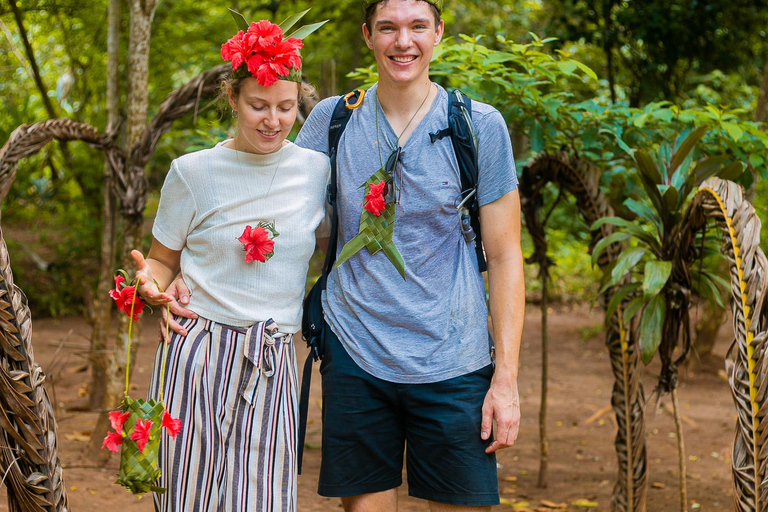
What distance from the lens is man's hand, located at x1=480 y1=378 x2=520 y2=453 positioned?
215 centimetres

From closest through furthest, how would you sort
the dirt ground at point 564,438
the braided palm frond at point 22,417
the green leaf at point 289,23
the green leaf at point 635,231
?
the braided palm frond at point 22,417 → the green leaf at point 289,23 → the green leaf at point 635,231 → the dirt ground at point 564,438

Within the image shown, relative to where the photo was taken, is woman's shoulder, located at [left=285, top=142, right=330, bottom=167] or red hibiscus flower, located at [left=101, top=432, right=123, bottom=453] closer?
red hibiscus flower, located at [left=101, top=432, right=123, bottom=453]

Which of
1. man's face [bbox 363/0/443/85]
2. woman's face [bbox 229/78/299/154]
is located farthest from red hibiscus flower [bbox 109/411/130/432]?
man's face [bbox 363/0/443/85]

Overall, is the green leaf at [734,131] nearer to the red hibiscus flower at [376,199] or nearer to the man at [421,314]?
the man at [421,314]

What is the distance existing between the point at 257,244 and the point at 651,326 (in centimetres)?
191

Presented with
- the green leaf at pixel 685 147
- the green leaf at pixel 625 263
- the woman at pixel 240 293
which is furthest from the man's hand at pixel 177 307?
the green leaf at pixel 685 147

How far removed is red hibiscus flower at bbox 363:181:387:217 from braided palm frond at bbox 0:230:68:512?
3.04ft

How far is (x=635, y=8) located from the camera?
6.96 meters

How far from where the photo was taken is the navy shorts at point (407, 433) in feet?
7.13

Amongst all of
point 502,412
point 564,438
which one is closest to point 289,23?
point 502,412

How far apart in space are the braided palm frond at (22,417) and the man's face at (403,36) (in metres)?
1.10

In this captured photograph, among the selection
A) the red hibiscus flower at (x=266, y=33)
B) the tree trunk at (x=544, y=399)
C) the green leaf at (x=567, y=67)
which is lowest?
the tree trunk at (x=544, y=399)

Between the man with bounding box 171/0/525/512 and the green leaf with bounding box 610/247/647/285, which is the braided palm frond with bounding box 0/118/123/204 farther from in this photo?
the green leaf with bounding box 610/247/647/285

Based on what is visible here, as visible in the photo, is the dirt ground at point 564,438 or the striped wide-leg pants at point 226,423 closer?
the striped wide-leg pants at point 226,423
